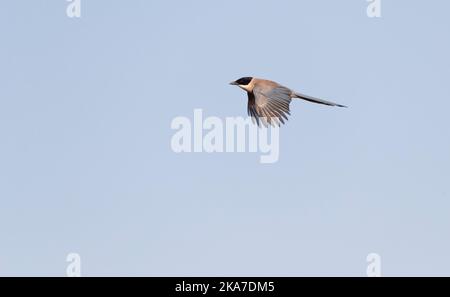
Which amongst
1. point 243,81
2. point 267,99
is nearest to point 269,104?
point 267,99

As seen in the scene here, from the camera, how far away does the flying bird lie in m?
16.9

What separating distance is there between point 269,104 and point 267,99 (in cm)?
11

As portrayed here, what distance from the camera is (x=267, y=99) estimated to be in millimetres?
17047

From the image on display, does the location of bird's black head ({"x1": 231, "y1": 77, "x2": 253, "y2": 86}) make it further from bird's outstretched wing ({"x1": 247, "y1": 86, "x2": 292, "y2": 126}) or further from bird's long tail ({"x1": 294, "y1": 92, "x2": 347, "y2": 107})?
bird's long tail ({"x1": 294, "y1": 92, "x2": 347, "y2": 107})

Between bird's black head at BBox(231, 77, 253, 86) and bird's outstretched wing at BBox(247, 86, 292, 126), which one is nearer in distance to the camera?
bird's outstretched wing at BBox(247, 86, 292, 126)

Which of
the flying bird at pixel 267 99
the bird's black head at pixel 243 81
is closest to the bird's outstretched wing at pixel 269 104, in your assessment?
the flying bird at pixel 267 99

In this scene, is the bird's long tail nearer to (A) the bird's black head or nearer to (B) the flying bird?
(B) the flying bird

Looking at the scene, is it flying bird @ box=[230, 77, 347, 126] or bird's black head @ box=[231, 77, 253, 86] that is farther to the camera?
bird's black head @ box=[231, 77, 253, 86]

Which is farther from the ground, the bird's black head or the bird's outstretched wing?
the bird's black head

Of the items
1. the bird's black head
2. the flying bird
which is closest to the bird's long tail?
the flying bird

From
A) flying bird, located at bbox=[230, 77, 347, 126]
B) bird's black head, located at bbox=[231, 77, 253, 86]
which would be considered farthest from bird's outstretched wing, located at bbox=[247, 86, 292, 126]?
bird's black head, located at bbox=[231, 77, 253, 86]
